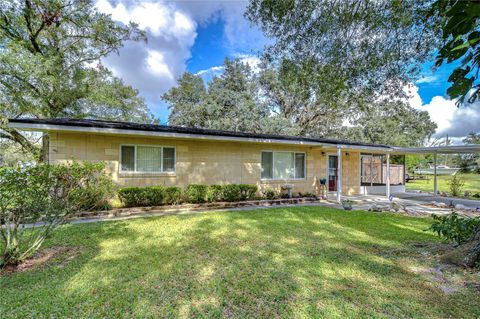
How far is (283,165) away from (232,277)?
892 cm

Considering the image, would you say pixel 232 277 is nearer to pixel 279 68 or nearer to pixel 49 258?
pixel 49 258

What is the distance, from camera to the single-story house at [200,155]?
805cm

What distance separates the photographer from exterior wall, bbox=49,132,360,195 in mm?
8273

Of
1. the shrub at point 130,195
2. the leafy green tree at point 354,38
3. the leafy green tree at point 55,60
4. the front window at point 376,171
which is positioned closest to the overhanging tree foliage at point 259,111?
the front window at point 376,171

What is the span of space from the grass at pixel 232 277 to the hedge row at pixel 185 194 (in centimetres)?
214

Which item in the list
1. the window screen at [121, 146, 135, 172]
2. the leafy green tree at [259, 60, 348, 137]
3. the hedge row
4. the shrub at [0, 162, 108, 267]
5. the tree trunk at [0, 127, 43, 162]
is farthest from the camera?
the leafy green tree at [259, 60, 348, 137]

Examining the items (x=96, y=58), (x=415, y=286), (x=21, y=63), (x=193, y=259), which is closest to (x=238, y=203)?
(x=193, y=259)

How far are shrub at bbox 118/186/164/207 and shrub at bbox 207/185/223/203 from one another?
5.99 feet

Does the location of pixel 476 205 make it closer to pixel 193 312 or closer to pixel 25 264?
pixel 193 312

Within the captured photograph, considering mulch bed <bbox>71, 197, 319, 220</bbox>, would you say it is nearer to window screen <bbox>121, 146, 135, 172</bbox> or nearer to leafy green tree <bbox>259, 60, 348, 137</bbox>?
window screen <bbox>121, 146, 135, 172</bbox>

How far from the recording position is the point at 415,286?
3.54m

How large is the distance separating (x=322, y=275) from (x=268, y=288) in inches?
39.6

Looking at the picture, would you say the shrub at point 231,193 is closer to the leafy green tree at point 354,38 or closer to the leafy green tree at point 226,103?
the leafy green tree at point 354,38

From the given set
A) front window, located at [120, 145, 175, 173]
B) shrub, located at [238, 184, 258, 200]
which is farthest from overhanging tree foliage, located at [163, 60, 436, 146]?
front window, located at [120, 145, 175, 173]
